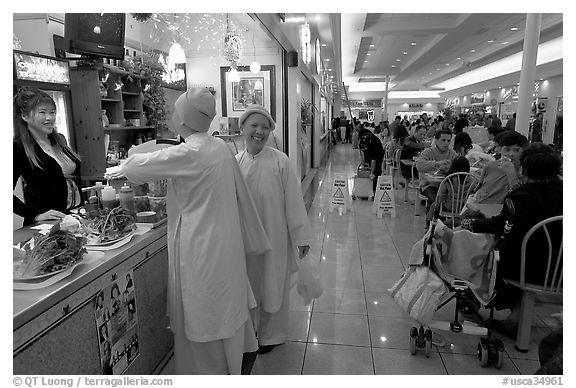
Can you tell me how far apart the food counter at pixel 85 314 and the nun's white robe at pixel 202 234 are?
0.20 meters

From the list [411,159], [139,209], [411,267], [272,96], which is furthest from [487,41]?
[139,209]

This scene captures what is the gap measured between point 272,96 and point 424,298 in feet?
15.3

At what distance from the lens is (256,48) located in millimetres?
6184

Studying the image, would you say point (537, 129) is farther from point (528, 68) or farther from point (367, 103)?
point (367, 103)

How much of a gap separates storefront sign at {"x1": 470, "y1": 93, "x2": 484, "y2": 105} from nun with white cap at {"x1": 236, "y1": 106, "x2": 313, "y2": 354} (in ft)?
75.1

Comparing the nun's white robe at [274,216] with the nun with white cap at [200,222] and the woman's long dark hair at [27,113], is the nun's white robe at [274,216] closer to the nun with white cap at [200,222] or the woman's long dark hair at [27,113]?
the nun with white cap at [200,222]

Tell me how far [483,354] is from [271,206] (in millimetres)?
1569

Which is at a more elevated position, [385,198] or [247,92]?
[247,92]

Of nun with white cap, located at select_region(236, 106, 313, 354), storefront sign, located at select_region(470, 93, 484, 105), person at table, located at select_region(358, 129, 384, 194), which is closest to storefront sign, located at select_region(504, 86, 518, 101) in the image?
storefront sign, located at select_region(470, 93, 484, 105)

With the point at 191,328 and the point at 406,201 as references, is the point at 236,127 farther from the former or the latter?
the point at 191,328

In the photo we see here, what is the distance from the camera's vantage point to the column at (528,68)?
17.8ft

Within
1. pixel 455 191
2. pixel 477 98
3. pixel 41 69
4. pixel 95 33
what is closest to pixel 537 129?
pixel 455 191

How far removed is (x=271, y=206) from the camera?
2373mm

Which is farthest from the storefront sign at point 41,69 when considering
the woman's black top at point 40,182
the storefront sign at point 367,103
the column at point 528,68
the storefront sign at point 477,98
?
the storefront sign at point 367,103
